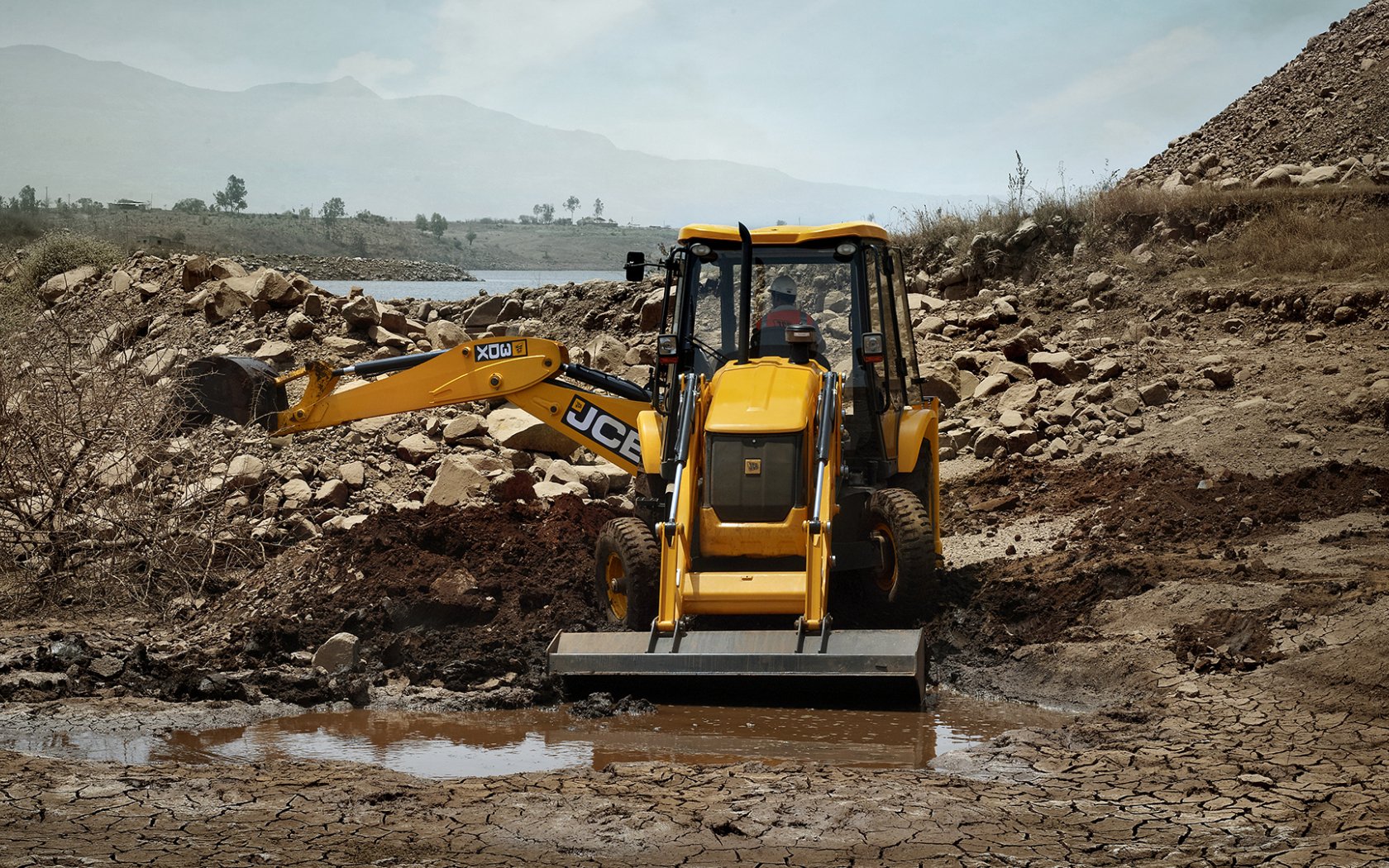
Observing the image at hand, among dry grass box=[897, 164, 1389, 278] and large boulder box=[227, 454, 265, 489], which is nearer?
large boulder box=[227, 454, 265, 489]

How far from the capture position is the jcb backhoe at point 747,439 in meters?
7.11

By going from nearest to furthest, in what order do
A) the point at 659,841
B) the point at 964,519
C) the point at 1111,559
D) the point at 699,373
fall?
1. the point at 659,841
2. the point at 699,373
3. the point at 1111,559
4. the point at 964,519

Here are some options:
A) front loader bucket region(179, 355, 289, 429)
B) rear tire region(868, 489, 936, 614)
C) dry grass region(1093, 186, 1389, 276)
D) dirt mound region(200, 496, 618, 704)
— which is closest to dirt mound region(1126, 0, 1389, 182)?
dry grass region(1093, 186, 1389, 276)

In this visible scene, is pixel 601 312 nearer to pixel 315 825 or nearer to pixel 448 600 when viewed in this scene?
pixel 448 600

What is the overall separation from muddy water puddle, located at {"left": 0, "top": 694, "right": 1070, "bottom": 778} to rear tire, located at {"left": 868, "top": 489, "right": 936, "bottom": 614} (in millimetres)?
724

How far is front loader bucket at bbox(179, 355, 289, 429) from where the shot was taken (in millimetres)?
9289

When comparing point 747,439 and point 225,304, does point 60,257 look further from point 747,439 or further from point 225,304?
point 747,439

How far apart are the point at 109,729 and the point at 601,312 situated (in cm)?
1219

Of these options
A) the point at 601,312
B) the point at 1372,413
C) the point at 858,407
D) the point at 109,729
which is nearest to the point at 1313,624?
the point at 858,407

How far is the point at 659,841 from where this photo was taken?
501 cm

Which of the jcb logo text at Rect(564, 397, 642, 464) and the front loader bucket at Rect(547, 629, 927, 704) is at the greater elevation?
the jcb logo text at Rect(564, 397, 642, 464)

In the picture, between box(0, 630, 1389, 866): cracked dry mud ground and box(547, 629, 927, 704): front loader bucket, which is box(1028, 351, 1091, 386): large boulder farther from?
box(0, 630, 1389, 866): cracked dry mud ground

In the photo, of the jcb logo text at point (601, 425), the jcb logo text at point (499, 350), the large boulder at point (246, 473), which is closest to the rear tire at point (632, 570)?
the jcb logo text at point (601, 425)

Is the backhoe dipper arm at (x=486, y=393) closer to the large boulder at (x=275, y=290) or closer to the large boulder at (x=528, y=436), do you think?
the large boulder at (x=528, y=436)
